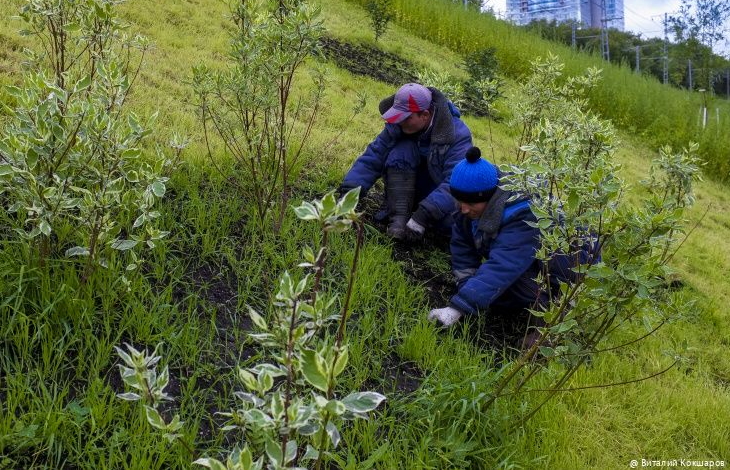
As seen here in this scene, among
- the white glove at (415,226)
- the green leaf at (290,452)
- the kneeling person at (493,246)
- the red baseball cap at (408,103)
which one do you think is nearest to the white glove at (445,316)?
the kneeling person at (493,246)

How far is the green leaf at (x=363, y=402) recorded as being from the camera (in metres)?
1.24

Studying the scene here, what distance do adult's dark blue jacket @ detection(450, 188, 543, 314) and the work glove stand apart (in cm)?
45

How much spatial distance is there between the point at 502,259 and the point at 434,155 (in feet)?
3.96

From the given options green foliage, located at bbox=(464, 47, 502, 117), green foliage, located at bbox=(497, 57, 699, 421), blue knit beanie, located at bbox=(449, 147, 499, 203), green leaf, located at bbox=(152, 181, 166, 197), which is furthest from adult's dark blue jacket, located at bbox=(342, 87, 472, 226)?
green foliage, located at bbox=(464, 47, 502, 117)

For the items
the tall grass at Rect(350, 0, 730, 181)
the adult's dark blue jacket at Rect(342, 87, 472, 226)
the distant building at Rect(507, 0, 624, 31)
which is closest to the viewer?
the adult's dark blue jacket at Rect(342, 87, 472, 226)

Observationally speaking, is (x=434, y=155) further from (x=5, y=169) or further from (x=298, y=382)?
(x=298, y=382)

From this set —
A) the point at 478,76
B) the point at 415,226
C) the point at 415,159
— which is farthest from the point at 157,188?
the point at 478,76

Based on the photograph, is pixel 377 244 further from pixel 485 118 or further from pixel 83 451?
pixel 485 118

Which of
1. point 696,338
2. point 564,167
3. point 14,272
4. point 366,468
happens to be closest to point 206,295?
point 14,272

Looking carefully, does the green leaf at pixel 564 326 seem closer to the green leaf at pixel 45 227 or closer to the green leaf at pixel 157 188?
the green leaf at pixel 157 188

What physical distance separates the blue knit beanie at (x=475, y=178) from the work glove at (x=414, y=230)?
0.64 m

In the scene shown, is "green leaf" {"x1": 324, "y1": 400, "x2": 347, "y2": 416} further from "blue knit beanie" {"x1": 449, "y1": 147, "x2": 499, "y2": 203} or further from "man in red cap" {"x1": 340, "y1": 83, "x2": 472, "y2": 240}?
"man in red cap" {"x1": 340, "y1": 83, "x2": 472, "y2": 240}

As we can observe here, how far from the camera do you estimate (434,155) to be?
406 cm

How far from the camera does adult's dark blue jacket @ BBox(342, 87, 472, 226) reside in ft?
12.6
